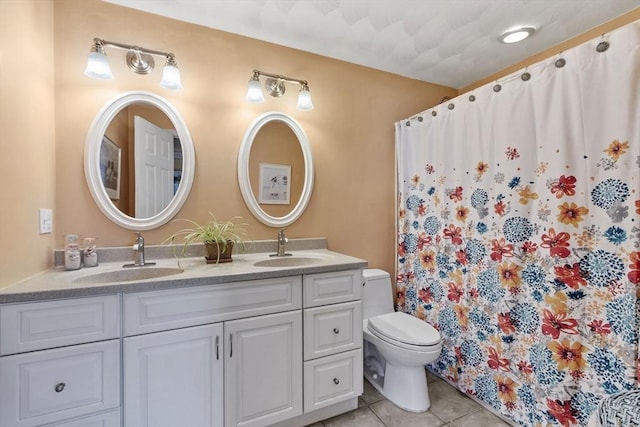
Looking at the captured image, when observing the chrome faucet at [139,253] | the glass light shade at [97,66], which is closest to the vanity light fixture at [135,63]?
the glass light shade at [97,66]

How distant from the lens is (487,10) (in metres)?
1.62

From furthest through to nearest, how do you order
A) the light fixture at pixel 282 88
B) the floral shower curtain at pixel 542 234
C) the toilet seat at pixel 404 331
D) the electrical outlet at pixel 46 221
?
the light fixture at pixel 282 88 → the toilet seat at pixel 404 331 → the electrical outlet at pixel 46 221 → the floral shower curtain at pixel 542 234

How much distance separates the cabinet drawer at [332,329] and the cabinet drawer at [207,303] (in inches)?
5.6

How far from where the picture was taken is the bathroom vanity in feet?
3.42

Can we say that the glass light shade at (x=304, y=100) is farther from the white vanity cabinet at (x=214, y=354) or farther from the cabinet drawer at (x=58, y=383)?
the cabinet drawer at (x=58, y=383)

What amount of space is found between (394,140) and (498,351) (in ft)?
5.40

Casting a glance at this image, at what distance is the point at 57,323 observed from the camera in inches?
41.8

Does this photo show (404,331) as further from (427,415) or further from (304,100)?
(304,100)

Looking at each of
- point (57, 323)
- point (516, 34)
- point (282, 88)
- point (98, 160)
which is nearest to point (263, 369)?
point (57, 323)

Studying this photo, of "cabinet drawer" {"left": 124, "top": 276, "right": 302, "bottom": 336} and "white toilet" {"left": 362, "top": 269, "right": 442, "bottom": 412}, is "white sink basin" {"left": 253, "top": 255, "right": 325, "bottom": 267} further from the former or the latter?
"white toilet" {"left": 362, "top": 269, "right": 442, "bottom": 412}

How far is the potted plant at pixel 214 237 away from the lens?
5.23 feet

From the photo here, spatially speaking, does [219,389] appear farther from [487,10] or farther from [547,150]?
[487,10]

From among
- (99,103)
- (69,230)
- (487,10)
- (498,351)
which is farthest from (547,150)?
(69,230)

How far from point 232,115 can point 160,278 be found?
1.11 metres
